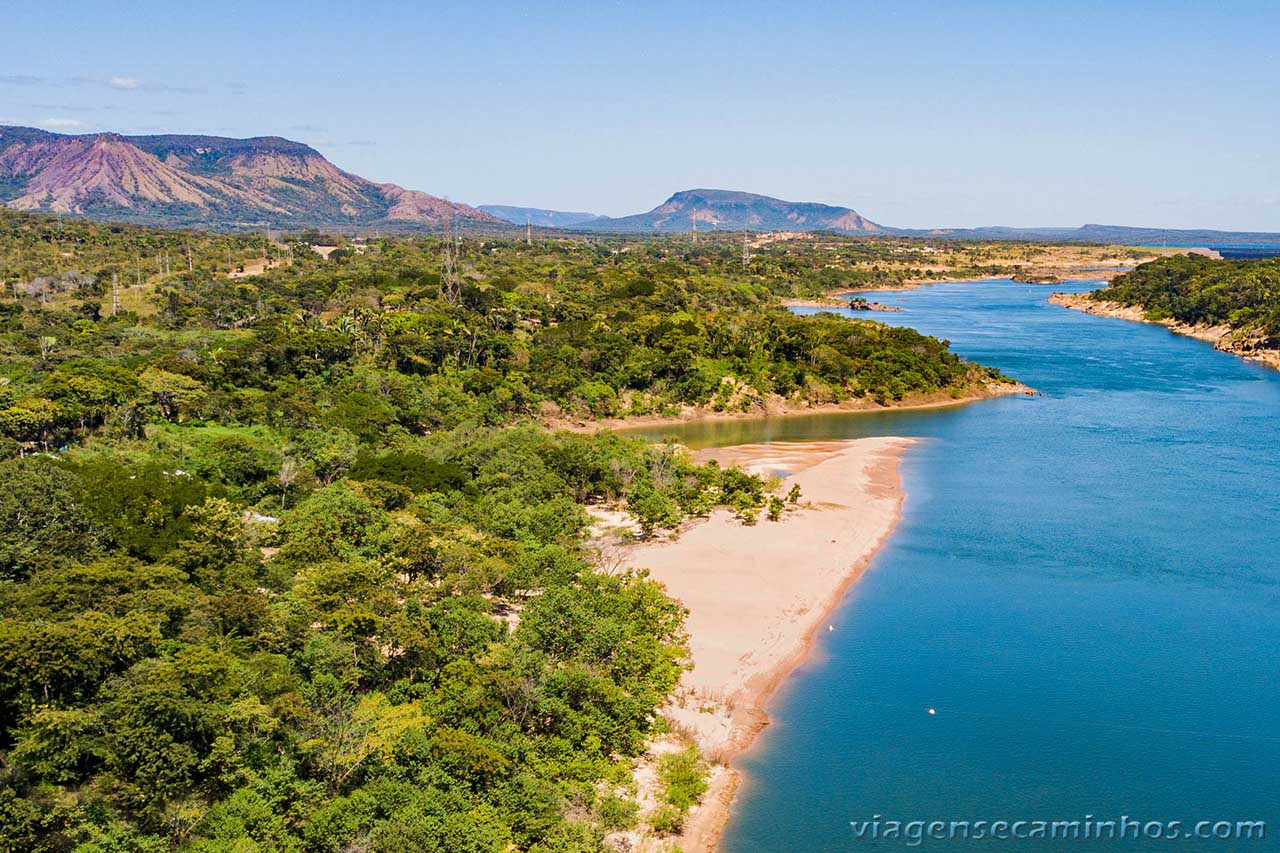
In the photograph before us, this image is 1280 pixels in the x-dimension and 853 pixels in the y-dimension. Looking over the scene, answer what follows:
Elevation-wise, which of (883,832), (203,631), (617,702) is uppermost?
(203,631)

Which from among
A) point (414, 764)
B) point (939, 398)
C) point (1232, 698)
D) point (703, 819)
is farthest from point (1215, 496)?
point (414, 764)

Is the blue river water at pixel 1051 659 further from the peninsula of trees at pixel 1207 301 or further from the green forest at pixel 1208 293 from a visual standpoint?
the green forest at pixel 1208 293

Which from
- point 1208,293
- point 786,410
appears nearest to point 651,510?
point 786,410

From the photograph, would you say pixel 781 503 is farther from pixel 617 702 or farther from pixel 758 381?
pixel 758 381

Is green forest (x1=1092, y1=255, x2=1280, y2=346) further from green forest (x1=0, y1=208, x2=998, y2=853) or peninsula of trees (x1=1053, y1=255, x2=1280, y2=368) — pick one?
green forest (x1=0, y1=208, x2=998, y2=853)

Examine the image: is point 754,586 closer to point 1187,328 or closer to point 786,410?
point 786,410

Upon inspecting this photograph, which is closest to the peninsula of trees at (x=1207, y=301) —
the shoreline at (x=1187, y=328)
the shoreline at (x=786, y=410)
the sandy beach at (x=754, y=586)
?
the shoreline at (x=1187, y=328)

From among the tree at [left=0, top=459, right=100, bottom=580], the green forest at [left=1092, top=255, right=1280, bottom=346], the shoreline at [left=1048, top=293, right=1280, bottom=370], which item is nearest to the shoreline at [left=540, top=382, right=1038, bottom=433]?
the shoreline at [left=1048, top=293, right=1280, bottom=370]
